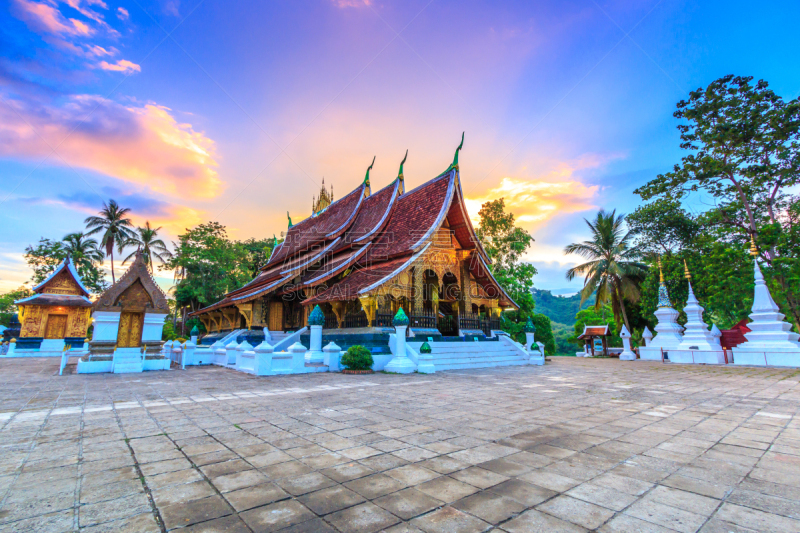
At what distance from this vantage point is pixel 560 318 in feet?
205

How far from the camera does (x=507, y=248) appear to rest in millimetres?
23047

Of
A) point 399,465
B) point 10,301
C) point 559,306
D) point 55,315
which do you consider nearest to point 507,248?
point 399,465

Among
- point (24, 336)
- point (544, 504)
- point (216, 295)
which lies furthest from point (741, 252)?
point (24, 336)

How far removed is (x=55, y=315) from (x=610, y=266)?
33826 millimetres

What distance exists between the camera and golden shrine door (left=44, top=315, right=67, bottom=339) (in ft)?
71.0

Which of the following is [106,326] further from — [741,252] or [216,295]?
[741,252]

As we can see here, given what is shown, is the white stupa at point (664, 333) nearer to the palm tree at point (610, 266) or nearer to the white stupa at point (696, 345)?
the white stupa at point (696, 345)

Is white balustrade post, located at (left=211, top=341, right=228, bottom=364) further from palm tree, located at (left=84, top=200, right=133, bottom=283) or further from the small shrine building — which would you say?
palm tree, located at (left=84, top=200, right=133, bottom=283)

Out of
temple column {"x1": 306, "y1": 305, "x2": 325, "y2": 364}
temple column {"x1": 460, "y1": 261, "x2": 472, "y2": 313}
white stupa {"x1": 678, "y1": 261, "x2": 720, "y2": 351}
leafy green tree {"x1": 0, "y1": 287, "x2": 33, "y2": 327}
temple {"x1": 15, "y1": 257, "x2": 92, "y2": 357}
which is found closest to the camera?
temple column {"x1": 306, "y1": 305, "x2": 325, "y2": 364}

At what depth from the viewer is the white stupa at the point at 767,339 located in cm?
1213

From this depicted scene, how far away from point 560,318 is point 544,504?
6649 cm

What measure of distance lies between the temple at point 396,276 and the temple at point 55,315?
12027 mm

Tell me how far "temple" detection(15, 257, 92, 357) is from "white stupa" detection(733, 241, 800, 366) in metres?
31.8

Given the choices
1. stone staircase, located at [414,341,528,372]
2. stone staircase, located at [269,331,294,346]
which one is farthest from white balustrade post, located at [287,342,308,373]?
stone staircase, located at [269,331,294,346]
